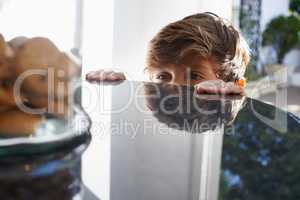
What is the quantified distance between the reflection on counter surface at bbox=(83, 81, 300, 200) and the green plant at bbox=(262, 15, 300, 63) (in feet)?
12.6

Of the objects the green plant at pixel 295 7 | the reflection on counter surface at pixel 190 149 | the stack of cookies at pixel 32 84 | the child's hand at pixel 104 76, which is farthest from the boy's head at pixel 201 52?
the green plant at pixel 295 7

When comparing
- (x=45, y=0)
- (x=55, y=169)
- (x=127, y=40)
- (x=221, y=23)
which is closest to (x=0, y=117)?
(x=55, y=169)

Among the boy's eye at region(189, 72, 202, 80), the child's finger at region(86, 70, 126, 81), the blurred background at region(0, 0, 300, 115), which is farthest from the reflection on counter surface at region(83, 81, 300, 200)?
the boy's eye at region(189, 72, 202, 80)

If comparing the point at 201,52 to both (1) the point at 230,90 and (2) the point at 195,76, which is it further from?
(1) the point at 230,90

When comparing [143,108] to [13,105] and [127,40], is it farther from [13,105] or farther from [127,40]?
[127,40]

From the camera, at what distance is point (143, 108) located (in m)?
0.82

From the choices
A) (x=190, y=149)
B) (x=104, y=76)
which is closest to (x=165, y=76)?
(x=104, y=76)

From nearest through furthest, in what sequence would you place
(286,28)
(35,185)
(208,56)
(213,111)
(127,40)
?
(35,185) < (213,111) < (208,56) < (127,40) < (286,28)

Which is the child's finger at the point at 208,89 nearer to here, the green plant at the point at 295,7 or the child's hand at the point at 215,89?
the child's hand at the point at 215,89

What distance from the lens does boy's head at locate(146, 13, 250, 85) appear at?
1.42 meters

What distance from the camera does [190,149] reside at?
0.59 meters

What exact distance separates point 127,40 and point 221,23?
2.92 feet

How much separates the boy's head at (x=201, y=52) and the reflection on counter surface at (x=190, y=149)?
1.56ft

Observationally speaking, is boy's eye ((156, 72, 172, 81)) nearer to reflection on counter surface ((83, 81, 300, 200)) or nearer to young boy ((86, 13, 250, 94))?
young boy ((86, 13, 250, 94))
